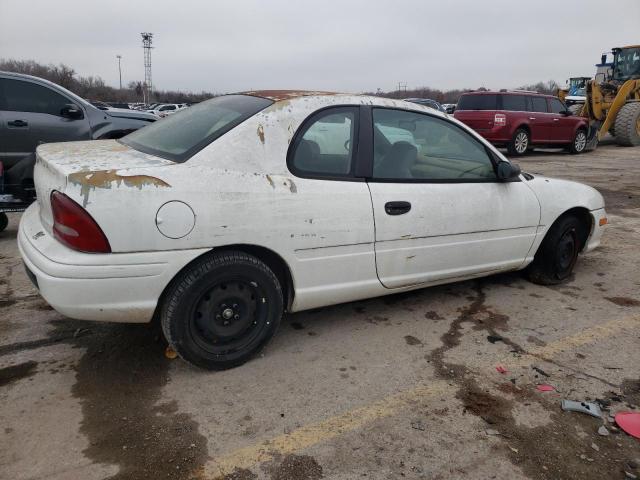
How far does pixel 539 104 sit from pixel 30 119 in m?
13.2

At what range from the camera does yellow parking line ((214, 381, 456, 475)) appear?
221 centimetres

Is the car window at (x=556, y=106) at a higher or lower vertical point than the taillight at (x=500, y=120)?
higher

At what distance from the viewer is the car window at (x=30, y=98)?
664 centimetres

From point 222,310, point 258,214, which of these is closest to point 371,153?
point 258,214

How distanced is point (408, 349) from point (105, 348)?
1883 mm

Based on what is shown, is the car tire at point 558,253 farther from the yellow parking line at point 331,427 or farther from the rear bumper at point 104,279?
the rear bumper at point 104,279

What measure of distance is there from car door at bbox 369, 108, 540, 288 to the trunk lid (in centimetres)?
137

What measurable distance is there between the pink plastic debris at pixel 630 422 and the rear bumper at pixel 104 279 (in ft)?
7.49

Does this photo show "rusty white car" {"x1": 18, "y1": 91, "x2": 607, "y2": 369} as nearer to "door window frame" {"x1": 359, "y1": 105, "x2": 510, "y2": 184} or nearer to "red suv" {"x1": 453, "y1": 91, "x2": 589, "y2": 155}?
"door window frame" {"x1": 359, "y1": 105, "x2": 510, "y2": 184}

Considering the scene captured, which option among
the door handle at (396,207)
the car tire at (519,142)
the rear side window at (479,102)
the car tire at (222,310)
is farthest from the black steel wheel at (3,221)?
the car tire at (519,142)

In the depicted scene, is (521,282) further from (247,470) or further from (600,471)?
(247,470)

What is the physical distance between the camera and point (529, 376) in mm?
2941

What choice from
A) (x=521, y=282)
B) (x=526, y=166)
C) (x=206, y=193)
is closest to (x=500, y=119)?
(x=526, y=166)

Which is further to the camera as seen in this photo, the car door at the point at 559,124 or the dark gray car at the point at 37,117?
the car door at the point at 559,124
